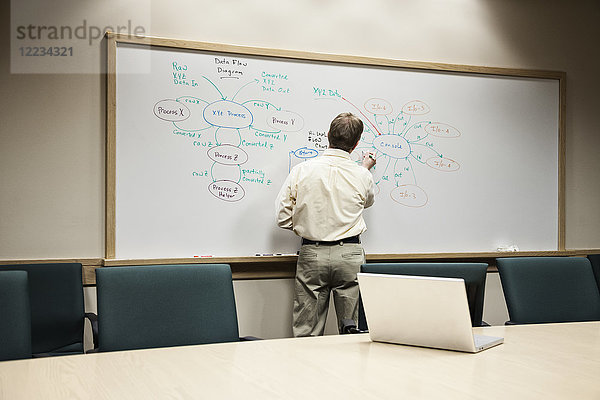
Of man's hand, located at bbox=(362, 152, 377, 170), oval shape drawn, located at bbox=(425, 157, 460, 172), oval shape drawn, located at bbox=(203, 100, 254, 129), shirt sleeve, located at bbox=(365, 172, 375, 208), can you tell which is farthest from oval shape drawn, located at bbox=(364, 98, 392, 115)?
oval shape drawn, located at bbox=(203, 100, 254, 129)

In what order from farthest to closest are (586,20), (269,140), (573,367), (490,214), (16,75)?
(586,20) → (490,214) → (269,140) → (16,75) → (573,367)

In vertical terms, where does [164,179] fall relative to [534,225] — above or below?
above

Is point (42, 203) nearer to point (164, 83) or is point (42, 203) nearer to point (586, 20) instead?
point (164, 83)

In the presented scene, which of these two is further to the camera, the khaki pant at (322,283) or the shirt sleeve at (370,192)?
the shirt sleeve at (370,192)

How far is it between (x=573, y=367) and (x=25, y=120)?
9.67 ft

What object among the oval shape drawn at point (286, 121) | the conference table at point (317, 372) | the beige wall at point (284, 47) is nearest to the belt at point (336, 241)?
the oval shape drawn at point (286, 121)

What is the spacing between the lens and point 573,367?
1578 millimetres

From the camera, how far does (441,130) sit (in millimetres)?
4234

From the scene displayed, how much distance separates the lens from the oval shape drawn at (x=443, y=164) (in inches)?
165

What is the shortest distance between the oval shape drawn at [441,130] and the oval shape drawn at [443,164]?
163 mm

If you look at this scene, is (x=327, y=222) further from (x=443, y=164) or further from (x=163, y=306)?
(x=163, y=306)

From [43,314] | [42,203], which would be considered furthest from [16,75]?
[43,314]

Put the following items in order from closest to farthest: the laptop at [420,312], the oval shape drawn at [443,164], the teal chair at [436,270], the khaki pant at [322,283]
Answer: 1. the laptop at [420,312]
2. the teal chair at [436,270]
3. the khaki pant at [322,283]
4. the oval shape drawn at [443,164]

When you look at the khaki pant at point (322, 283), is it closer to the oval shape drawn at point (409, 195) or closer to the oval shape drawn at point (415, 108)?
the oval shape drawn at point (409, 195)
